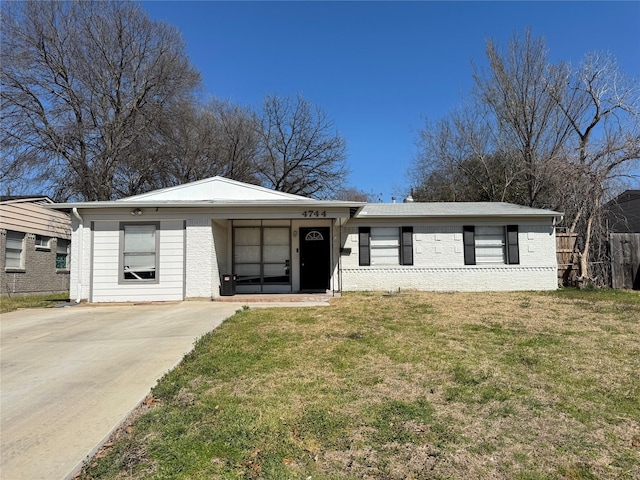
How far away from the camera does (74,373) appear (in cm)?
510

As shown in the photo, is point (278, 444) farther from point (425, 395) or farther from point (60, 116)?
point (60, 116)

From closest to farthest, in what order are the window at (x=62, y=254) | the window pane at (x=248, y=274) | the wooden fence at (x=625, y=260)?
the window pane at (x=248, y=274) → the wooden fence at (x=625, y=260) → the window at (x=62, y=254)

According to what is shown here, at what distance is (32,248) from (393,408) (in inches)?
740

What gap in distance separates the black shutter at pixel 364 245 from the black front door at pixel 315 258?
3.78 feet

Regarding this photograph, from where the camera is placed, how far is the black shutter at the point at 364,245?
46.6ft

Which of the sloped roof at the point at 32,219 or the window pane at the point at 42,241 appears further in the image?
the window pane at the point at 42,241

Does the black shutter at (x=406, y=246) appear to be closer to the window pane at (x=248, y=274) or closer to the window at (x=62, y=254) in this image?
the window pane at (x=248, y=274)

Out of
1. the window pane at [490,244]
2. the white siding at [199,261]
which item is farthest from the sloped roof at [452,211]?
the white siding at [199,261]

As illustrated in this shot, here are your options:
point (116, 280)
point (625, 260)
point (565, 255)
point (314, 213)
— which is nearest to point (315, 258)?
point (314, 213)

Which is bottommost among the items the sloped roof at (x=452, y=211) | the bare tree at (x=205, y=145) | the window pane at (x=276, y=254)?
the window pane at (x=276, y=254)

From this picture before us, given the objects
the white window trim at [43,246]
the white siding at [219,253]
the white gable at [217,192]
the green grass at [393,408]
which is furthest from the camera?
the white window trim at [43,246]

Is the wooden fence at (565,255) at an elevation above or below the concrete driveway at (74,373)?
above

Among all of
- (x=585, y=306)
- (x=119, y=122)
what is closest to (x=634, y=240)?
(x=585, y=306)

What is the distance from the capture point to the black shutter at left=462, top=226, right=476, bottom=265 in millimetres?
14211
